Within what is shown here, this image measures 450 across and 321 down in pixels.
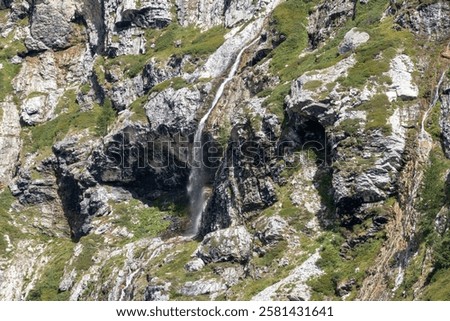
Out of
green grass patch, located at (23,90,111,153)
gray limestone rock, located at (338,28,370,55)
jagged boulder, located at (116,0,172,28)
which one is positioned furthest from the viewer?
jagged boulder, located at (116,0,172,28)

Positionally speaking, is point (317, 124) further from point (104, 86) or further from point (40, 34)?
point (40, 34)

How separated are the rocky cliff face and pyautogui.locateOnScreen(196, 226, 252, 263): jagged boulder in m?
0.10

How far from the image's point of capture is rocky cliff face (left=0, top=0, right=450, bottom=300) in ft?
167

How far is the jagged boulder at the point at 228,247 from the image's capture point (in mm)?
55138

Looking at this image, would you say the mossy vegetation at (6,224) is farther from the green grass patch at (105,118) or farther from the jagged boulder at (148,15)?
the jagged boulder at (148,15)

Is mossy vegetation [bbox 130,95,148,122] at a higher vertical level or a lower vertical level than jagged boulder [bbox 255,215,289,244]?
higher

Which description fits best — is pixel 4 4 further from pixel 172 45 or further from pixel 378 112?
pixel 378 112

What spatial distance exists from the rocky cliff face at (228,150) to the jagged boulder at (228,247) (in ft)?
0.34

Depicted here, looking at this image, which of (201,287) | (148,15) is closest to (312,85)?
(201,287)

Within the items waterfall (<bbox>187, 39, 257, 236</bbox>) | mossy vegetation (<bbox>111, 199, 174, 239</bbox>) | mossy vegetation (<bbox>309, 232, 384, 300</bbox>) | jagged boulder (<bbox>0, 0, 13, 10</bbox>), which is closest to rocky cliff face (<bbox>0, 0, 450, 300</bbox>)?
mossy vegetation (<bbox>309, 232, 384, 300</bbox>)

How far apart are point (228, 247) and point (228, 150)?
9.82 m

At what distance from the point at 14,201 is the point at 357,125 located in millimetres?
41635

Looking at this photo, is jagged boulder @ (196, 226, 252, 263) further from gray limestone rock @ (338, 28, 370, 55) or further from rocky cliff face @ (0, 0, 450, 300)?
gray limestone rock @ (338, 28, 370, 55)

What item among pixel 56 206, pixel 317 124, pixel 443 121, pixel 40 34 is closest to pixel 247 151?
pixel 317 124
